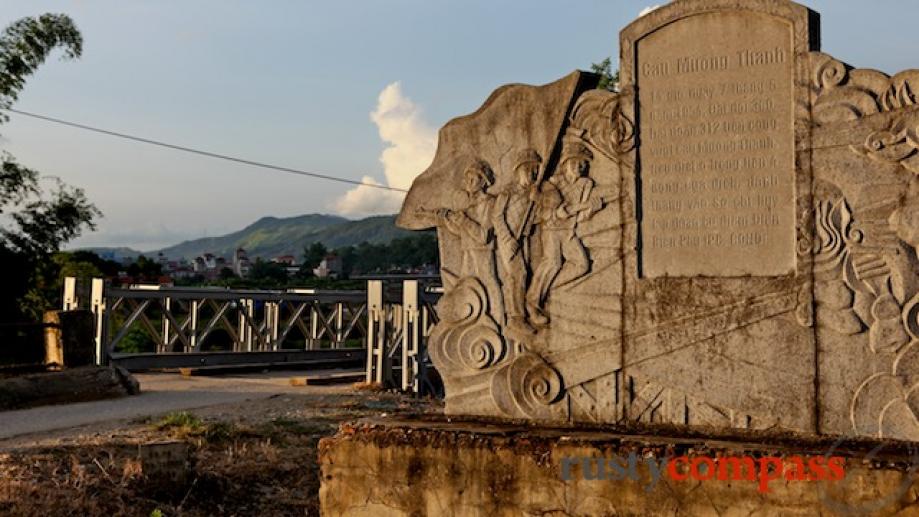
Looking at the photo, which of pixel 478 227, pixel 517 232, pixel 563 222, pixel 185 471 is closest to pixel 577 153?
pixel 563 222

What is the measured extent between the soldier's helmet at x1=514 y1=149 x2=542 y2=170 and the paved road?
22.1ft

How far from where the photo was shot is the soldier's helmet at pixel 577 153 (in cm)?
658

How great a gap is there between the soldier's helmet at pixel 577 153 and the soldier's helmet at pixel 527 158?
0.20 m

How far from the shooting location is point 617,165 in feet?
21.3

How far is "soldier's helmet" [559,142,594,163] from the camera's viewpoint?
6582mm

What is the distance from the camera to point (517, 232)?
6766mm

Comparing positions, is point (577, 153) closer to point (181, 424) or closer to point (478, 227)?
point (478, 227)

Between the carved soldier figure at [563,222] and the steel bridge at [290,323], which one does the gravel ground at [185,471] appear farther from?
the steel bridge at [290,323]

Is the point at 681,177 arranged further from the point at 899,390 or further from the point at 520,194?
the point at 899,390

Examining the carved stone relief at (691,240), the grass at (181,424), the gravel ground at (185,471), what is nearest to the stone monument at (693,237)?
the carved stone relief at (691,240)

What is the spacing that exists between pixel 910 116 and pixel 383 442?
3841 millimetres

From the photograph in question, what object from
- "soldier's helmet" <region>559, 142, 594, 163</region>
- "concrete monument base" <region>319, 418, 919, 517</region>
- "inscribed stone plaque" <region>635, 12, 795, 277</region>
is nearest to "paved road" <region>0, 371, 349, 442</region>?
"concrete monument base" <region>319, 418, 919, 517</region>

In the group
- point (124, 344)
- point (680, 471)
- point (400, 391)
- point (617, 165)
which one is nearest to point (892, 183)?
point (617, 165)

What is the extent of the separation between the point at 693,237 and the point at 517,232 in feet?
3.97
